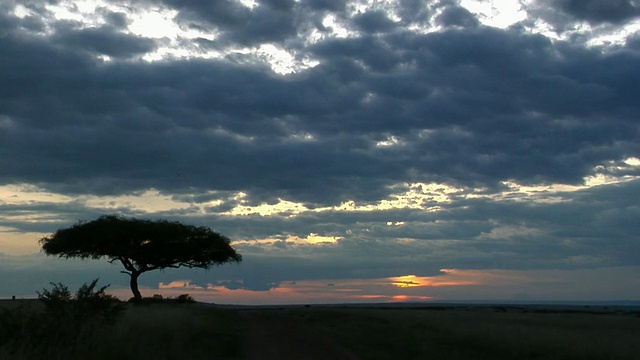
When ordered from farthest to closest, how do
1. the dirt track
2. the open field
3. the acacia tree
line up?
the acacia tree
the dirt track
the open field

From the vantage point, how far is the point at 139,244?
7012 centimetres

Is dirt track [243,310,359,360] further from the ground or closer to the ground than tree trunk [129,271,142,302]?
closer to the ground

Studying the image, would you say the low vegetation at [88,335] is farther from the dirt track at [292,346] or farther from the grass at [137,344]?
the dirt track at [292,346]

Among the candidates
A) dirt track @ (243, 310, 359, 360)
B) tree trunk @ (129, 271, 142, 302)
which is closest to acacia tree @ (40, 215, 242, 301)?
tree trunk @ (129, 271, 142, 302)

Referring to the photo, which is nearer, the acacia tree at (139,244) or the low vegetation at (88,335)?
the low vegetation at (88,335)

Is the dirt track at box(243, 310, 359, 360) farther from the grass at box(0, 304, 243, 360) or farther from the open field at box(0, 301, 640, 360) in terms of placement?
the grass at box(0, 304, 243, 360)

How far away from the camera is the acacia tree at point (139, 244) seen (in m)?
68.8

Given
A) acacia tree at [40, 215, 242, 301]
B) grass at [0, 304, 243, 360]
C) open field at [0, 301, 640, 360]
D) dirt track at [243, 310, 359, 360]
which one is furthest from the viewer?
acacia tree at [40, 215, 242, 301]

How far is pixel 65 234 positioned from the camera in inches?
2741

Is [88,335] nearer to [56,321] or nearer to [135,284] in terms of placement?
[56,321]

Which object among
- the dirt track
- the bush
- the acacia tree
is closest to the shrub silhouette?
the bush

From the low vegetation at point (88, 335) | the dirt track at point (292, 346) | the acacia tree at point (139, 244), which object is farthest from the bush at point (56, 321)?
the acacia tree at point (139, 244)

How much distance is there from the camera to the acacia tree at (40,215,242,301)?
68.8 m

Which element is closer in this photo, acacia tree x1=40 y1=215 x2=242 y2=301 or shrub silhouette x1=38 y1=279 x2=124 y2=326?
shrub silhouette x1=38 y1=279 x2=124 y2=326
